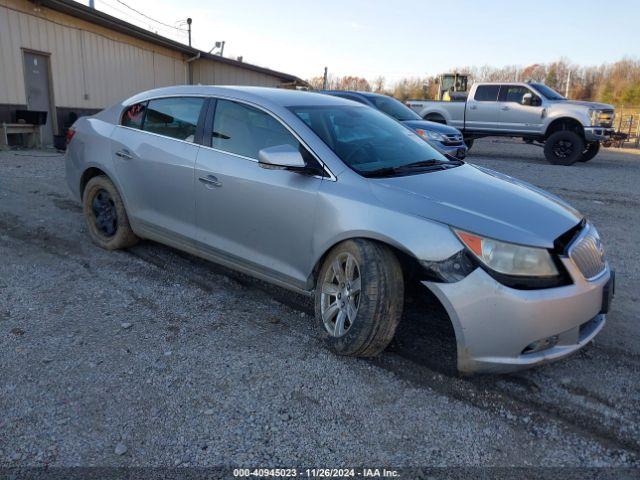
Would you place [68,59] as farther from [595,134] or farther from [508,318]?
[508,318]

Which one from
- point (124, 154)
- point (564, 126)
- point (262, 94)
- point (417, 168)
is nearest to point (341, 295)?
point (417, 168)

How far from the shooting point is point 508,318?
2.62 m

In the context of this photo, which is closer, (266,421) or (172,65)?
(266,421)

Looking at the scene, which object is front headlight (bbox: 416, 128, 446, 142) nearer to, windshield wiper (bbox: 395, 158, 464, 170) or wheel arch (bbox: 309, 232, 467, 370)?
windshield wiper (bbox: 395, 158, 464, 170)

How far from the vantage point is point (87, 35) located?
A: 51.6 ft

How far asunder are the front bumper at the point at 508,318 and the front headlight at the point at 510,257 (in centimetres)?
8

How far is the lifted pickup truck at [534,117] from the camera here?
→ 549 inches

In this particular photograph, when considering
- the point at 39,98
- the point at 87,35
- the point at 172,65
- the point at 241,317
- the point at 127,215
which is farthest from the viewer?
the point at 172,65

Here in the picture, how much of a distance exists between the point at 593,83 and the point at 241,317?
74536mm

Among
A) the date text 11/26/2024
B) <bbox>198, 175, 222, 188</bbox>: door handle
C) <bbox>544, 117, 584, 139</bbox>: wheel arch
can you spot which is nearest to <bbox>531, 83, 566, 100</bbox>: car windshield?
<bbox>544, 117, 584, 139</bbox>: wheel arch

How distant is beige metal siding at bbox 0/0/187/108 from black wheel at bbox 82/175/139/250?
10.0 m

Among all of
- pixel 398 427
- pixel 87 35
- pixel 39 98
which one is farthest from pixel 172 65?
pixel 398 427

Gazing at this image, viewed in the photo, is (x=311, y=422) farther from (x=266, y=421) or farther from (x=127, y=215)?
Result: (x=127, y=215)

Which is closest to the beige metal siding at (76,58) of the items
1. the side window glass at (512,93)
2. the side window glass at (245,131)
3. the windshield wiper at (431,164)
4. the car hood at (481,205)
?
the side window glass at (245,131)
